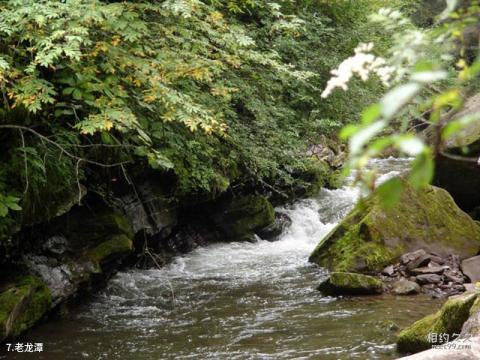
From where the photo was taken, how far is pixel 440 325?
5.07 m

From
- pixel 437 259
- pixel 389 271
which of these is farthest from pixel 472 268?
pixel 389 271

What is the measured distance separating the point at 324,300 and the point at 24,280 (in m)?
3.98

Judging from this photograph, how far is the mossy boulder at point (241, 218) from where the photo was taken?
452 inches

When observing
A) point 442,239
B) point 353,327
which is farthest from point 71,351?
point 442,239

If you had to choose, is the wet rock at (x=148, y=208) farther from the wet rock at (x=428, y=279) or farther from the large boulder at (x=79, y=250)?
the wet rock at (x=428, y=279)

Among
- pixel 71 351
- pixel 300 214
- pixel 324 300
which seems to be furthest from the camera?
pixel 300 214

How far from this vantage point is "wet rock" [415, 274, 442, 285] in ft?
25.1

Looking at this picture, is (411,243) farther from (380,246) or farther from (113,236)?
(113,236)

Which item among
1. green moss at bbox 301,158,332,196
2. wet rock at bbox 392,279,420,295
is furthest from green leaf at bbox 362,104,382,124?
green moss at bbox 301,158,332,196

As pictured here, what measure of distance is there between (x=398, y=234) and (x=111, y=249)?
4.77 m

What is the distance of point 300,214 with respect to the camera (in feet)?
43.2

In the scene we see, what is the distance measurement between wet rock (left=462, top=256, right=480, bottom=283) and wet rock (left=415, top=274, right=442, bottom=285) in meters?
0.45

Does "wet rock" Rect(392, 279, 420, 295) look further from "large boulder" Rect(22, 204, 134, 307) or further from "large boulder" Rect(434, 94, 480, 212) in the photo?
"large boulder" Rect(22, 204, 134, 307)

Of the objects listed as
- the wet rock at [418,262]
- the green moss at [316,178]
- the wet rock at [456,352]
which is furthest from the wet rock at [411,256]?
Result: the green moss at [316,178]
